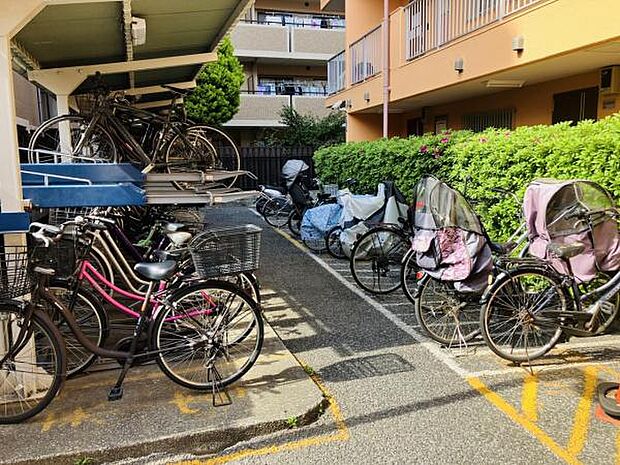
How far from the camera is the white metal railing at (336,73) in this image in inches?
634

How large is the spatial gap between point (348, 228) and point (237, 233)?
4306 millimetres

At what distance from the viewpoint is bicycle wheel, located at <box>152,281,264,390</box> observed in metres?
3.64

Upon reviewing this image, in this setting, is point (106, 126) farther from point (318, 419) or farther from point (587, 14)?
point (587, 14)

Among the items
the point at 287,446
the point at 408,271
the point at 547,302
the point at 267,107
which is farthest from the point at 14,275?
the point at 267,107

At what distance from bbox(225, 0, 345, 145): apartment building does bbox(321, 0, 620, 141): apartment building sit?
921 centimetres

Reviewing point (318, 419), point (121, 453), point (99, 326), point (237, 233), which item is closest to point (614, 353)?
point (318, 419)

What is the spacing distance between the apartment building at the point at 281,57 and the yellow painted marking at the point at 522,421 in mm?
20445

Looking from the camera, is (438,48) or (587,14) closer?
(587,14)

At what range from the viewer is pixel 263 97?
23.2 m

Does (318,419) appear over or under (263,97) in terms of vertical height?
under

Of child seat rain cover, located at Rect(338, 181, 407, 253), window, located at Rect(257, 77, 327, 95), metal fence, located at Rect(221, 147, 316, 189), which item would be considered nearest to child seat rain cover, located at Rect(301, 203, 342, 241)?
child seat rain cover, located at Rect(338, 181, 407, 253)

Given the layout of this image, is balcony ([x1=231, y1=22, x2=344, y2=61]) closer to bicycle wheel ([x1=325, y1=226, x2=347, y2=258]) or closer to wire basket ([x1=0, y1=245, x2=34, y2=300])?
bicycle wheel ([x1=325, y1=226, x2=347, y2=258])

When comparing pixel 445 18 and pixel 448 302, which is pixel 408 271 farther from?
pixel 445 18

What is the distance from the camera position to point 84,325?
3986mm
